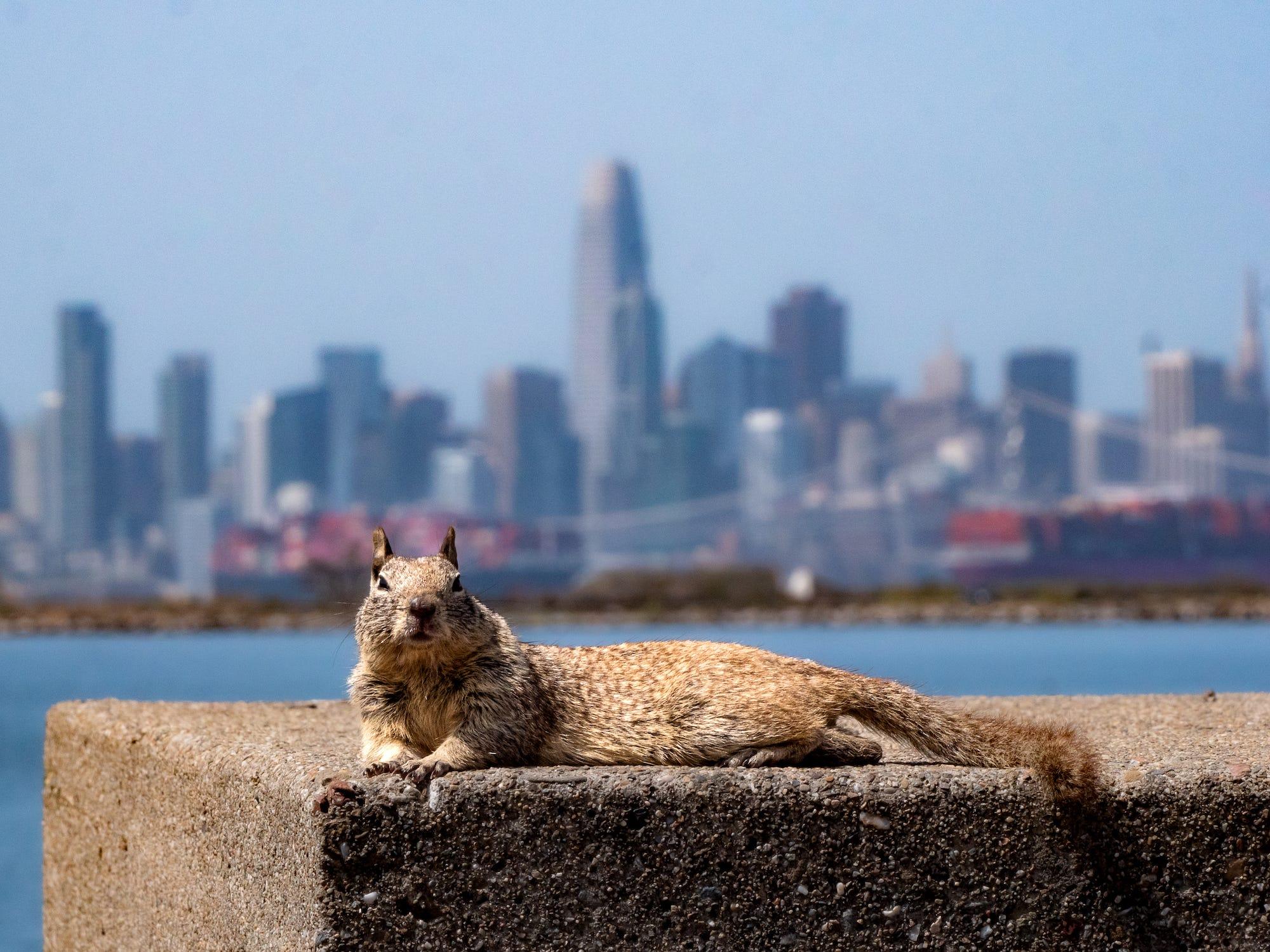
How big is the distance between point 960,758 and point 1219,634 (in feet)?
352

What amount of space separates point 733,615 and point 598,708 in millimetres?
97467

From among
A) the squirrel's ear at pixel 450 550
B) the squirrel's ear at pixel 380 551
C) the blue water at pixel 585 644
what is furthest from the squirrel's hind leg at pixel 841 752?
the squirrel's ear at pixel 380 551

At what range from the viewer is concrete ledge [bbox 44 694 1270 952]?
4879 millimetres

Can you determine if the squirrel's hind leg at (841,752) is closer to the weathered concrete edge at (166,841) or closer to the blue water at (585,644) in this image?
the blue water at (585,644)

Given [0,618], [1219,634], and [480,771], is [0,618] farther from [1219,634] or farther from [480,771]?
[480,771]

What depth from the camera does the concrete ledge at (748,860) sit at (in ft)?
16.0

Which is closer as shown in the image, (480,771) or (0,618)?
(480,771)

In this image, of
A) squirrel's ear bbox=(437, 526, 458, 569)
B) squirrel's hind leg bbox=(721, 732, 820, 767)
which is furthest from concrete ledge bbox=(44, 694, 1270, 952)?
squirrel's ear bbox=(437, 526, 458, 569)

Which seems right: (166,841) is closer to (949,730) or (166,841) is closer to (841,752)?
(841,752)

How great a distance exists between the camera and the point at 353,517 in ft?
633

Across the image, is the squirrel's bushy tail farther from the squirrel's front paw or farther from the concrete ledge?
the squirrel's front paw

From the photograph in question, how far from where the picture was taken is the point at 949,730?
5691mm

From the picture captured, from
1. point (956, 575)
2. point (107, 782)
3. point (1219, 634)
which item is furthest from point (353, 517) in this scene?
point (107, 782)

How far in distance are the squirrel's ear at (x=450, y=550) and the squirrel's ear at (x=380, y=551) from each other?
18 centimetres
